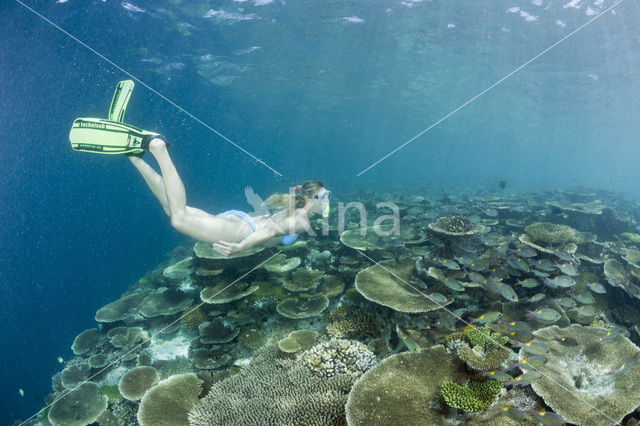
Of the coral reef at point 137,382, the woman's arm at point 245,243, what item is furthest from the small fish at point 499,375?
the coral reef at point 137,382

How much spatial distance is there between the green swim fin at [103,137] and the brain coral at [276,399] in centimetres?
402

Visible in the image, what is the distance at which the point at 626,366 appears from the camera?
339cm

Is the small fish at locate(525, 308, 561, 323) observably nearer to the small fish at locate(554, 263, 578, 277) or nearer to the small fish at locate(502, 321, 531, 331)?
the small fish at locate(502, 321, 531, 331)

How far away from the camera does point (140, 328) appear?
6.46 metres

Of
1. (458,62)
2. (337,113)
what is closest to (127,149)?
(458,62)

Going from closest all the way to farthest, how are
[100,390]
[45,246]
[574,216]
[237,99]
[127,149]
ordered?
1. [127,149]
2. [100,390]
3. [574,216]
4. [237,99]
5. [45,246]

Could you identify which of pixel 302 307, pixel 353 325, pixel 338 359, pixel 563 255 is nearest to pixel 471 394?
pixel 338 359

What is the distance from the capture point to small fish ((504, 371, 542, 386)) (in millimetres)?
3072

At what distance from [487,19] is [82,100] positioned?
1531 inches

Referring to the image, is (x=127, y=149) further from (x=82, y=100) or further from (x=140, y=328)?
(x=82, y=100)

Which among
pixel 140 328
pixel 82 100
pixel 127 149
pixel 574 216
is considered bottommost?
pixel 140 328

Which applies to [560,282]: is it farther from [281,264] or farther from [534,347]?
[281,264]

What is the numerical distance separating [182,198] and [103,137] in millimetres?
1524

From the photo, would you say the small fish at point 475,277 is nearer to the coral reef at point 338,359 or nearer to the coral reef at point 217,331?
the coral reef at point 338,359
